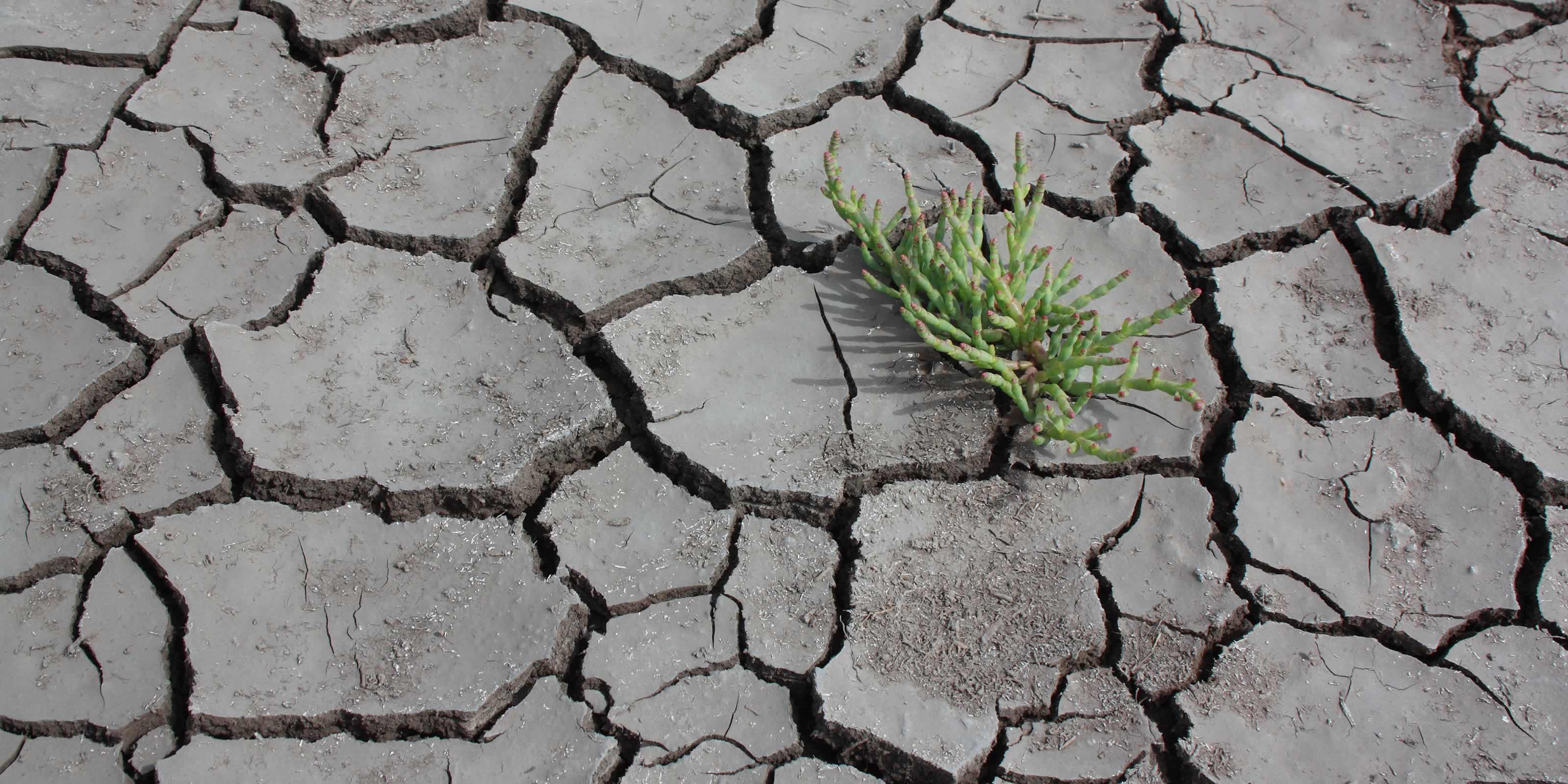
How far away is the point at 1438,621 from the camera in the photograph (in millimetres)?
2268

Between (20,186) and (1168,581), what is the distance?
285cm

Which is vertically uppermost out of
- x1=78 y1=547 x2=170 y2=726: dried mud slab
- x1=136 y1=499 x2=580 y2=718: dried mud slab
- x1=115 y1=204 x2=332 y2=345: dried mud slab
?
x1=115 y1=204 x2=332 y2=345: dried mud slab

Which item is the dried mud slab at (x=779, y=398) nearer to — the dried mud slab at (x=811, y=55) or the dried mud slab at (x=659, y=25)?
the dried mud slab at (x=811, y=55)

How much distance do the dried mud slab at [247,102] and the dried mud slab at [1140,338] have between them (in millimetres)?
1791

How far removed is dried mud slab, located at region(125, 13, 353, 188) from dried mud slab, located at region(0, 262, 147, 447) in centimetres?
Result: 50

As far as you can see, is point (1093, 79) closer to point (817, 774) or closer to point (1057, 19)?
point (1057, 19)

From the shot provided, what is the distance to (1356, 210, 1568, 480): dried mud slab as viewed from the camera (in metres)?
2.58

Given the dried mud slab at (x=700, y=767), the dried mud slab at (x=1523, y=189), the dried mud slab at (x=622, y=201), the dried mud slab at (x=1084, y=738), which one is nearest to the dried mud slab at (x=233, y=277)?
the dried mud slab at (x=622, y=201)

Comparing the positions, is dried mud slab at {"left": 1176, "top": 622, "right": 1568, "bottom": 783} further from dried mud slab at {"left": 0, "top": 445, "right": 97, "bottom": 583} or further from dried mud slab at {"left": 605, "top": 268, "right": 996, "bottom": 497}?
dried mud slab at {"left": 0, "top": 445, "right": 97, "bottom": 583}

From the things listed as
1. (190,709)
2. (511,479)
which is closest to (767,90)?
(511,479)

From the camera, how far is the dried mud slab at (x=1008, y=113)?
3018mm

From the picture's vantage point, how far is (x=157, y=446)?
7.87 ft

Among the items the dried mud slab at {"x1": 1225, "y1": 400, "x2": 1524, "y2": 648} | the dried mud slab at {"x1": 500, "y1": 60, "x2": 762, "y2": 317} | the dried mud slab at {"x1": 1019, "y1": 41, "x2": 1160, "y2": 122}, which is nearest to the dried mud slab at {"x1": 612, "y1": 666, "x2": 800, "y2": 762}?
the dried mud slab at {"x1": 500, "y1": 60, "x2": 762, "y2": 317}

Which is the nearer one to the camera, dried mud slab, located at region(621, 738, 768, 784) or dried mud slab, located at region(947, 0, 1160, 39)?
dried mud slab, located at region(621, 738, 768, 784)
